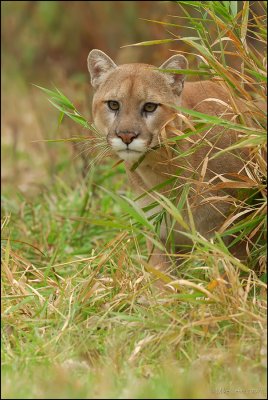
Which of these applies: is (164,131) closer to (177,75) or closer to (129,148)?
(129,148)

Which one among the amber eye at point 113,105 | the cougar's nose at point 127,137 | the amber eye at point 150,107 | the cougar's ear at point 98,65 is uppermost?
the cougar's ear at point 98,65

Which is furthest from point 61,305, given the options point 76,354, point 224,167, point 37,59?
point 37,59

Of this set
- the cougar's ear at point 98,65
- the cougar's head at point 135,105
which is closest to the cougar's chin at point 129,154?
the cougar's head at point 135,105

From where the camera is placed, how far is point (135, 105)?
5914 mm

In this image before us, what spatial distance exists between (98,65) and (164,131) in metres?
1.00

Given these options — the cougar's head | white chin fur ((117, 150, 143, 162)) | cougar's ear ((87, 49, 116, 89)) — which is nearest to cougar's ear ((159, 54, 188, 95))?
the cougar's head

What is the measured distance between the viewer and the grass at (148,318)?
4262 millimetres

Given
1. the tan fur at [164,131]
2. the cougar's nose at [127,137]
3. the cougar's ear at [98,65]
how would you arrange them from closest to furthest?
the cougar's nose at [127,137], the tan fur at [164,131], the cougar's ear at [98,65]

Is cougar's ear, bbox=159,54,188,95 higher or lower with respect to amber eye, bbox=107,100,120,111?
higher

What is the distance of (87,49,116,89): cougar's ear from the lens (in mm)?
6410

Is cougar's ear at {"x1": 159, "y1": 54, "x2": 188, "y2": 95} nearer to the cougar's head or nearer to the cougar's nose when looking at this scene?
the cougar's head

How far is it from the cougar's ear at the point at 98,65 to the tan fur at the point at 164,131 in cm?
6

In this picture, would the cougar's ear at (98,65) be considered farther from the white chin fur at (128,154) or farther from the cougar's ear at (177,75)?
the white chin fur at (128,154)

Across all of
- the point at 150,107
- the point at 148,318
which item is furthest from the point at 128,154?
the point at 148,318
